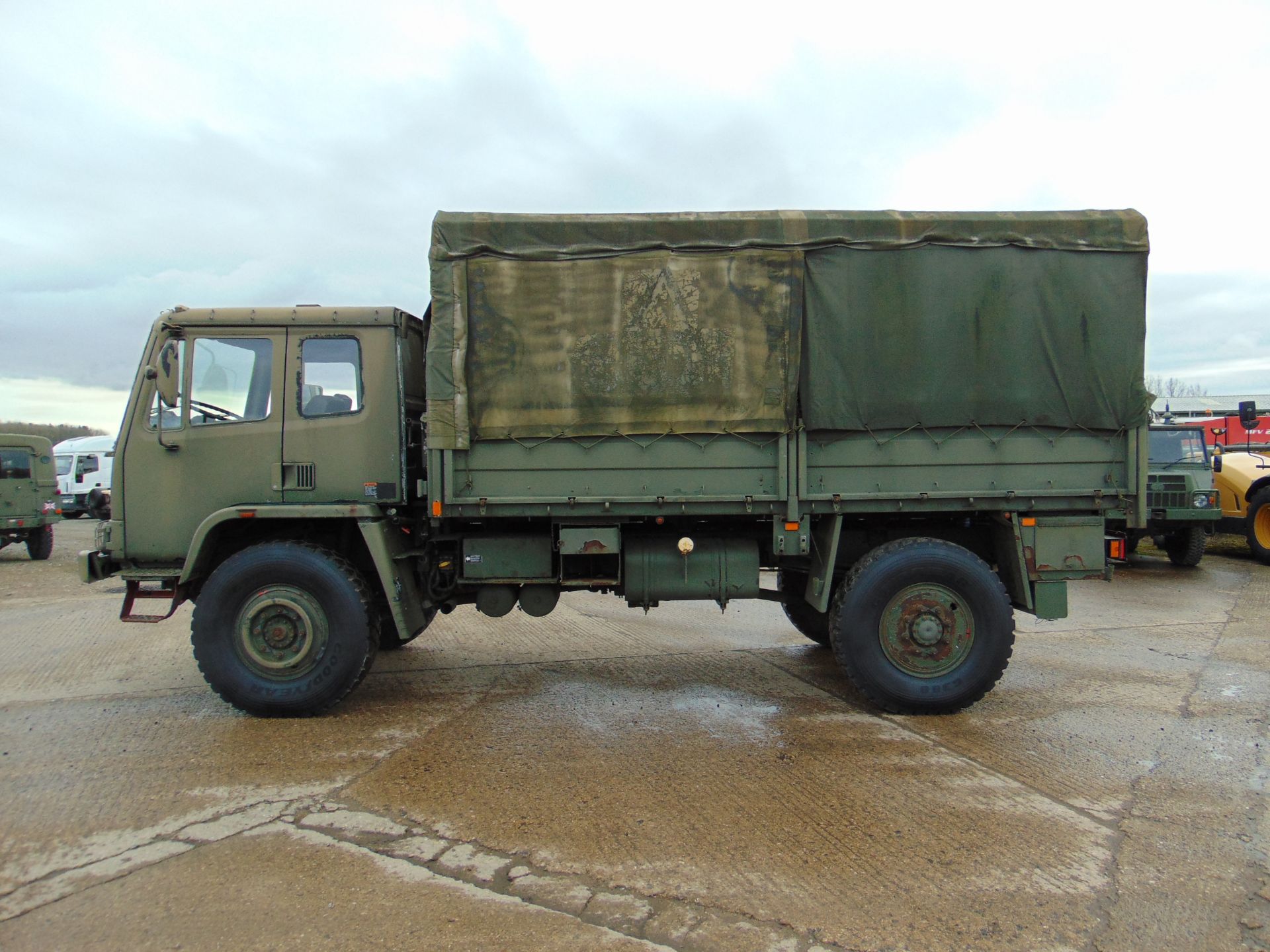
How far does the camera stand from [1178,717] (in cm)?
513

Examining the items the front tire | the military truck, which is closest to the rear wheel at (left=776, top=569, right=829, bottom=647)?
the front tire

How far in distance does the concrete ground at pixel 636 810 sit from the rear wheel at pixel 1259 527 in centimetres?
743

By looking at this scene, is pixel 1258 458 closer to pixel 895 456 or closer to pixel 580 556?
pixel 895 456

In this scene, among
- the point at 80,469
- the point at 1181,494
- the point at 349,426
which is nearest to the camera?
the point at 349,426

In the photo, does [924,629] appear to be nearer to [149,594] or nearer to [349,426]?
[349,426]

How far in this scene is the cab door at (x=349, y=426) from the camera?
17.3 ft

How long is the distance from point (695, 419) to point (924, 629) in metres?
1.99

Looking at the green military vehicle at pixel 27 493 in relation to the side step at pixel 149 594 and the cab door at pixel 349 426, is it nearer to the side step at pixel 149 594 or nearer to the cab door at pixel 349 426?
the side step at pixel 149 594

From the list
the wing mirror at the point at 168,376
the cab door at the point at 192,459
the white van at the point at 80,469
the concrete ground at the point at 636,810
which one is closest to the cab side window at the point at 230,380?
the cab door at the point at 192,459

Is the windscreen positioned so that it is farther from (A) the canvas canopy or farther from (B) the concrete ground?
(A) the canvas canopy

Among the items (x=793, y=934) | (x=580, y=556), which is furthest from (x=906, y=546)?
(x=793, y=934)

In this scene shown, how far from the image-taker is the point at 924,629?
518 cm

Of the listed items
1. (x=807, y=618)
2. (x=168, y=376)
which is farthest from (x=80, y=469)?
(x=807, y=618)

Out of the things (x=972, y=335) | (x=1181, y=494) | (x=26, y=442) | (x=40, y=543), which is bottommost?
(x=40, y=543)
